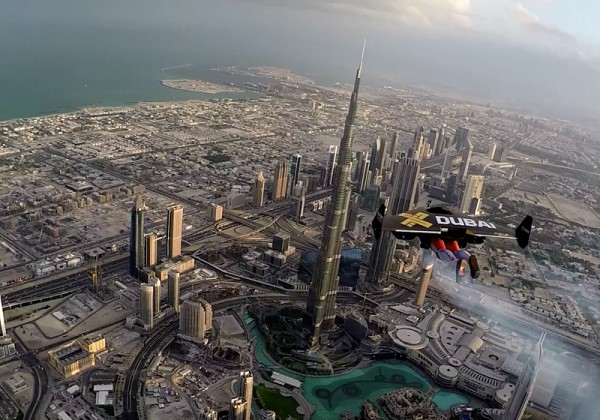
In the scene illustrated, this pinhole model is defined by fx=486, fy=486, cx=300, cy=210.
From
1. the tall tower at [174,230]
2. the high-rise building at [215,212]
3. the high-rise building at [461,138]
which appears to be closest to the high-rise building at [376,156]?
the high-rise building at [215,212]

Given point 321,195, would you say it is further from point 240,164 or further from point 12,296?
point 12,296

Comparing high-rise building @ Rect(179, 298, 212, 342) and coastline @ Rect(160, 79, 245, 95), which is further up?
high-rise building @ Rect(179, 298, 212, 342)

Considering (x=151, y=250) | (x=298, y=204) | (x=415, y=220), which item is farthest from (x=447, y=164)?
(x=415, y=220)

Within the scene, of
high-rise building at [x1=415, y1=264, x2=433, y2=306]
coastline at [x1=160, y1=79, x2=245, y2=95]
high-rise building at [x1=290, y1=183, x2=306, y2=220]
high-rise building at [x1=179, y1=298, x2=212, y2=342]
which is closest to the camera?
high-rise building at [x1=179, y1=298, x2=212, y2=342]

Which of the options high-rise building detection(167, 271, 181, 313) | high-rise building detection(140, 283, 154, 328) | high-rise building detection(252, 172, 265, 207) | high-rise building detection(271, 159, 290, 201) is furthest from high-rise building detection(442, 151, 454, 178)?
high-rise building detection(140, 283, 154, 328)

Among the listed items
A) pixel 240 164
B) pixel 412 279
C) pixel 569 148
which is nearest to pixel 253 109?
pixel 240 164

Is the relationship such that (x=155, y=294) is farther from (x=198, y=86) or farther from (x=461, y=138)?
(x=198, y=86)

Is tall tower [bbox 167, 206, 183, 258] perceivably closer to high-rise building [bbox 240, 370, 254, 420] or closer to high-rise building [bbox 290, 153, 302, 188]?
high-rise building [bbox 240, 370, 254, 420]
